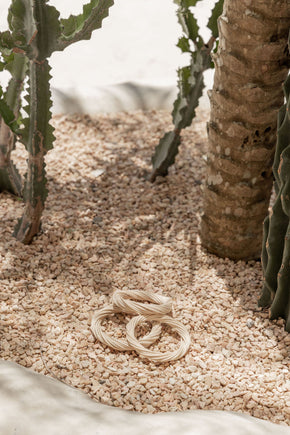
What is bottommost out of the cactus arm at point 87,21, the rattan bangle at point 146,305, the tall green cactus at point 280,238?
the rattan bangle at point 146,305

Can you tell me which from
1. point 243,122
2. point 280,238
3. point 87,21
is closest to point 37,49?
point 87,21

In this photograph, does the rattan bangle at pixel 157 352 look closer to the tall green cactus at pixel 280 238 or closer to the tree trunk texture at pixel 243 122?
the tall green cactus at pixel 280 238

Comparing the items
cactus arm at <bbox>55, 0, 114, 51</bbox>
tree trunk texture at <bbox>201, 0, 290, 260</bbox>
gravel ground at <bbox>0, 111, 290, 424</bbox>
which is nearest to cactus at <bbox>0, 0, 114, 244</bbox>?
cactus arm at <bbox>55, 0, 114, 51</bbox>

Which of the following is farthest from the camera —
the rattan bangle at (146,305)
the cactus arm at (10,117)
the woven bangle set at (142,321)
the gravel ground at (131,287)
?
the cactus arm at (10,117)

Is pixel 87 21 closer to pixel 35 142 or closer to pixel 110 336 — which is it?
pixel 35 142

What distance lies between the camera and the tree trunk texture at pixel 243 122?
69.9 inches

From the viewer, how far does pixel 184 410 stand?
1.57 m

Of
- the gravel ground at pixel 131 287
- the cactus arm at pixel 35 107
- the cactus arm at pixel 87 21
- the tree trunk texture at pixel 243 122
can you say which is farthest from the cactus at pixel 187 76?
the cactus arm at pixel 35 107

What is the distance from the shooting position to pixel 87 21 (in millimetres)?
1811

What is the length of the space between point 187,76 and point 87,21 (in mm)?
722

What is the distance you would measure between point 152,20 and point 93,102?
5.82 feet

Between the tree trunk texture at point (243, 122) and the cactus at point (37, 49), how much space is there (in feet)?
1.44

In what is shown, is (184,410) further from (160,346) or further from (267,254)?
(267,254)

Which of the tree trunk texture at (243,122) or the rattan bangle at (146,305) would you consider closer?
the tree trunk texture at (243,122)
